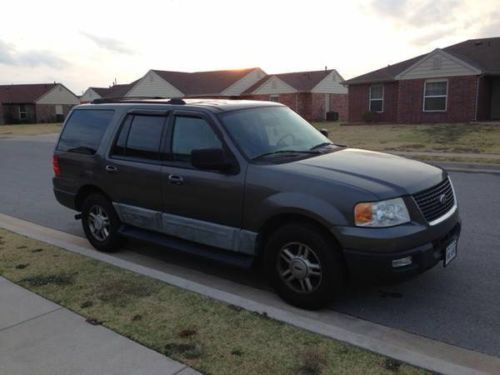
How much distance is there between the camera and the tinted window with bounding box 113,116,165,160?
5.37 meters

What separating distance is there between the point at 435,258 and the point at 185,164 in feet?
8.34

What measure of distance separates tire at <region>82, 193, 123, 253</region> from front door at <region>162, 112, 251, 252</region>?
38.7 inches

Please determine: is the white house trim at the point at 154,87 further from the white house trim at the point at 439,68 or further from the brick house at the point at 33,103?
the white house trim at the point at 439,68

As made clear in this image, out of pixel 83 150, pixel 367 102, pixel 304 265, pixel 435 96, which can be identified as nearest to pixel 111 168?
pixel 83 150

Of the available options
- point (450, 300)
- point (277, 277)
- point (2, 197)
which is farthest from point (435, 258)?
point (2, 197)

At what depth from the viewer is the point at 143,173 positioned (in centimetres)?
539

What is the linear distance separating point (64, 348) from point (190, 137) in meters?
2.37

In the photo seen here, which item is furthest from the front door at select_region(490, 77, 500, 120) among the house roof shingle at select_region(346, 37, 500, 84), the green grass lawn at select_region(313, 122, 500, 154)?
the green grass lawn at select_region(313, 122, 500, 154)

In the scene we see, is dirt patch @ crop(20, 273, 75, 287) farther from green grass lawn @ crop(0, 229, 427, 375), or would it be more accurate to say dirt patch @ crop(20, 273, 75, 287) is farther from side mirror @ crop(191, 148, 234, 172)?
side mirror @ crop(191, 148, 234, 172)

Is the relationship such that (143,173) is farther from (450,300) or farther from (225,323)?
(450,300)

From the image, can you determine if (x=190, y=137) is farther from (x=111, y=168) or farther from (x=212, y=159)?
(x=111, y=168)

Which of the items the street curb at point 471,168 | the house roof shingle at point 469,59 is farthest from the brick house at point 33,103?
the street curb at point 471,168

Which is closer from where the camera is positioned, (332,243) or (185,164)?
(332,243)

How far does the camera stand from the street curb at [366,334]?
3320 mm
